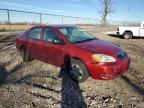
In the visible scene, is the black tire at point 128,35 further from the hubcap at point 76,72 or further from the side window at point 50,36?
the hubcap at point 76,72

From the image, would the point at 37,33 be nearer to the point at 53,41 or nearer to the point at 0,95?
the point at 53,41

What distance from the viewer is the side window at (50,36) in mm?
6270

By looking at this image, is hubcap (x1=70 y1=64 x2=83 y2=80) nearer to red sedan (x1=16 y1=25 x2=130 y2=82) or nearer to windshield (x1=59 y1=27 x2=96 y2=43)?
red sedan (x1=16 y1=25 x2=130 y2=82)

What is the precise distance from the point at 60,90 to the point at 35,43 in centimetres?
249

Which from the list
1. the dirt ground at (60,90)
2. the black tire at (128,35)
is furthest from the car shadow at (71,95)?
the black tire at (128,35)

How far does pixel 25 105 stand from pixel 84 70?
1910 millimetres

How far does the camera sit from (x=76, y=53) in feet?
18.7

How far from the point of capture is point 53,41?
248 inches

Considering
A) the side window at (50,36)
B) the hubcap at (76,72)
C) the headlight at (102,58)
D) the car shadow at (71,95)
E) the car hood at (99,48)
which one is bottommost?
the car shadow at (71,95)

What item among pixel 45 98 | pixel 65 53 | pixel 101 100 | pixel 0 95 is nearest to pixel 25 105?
pixel 45 98

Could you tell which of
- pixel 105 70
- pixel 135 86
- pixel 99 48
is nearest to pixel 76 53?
pixel 99 48

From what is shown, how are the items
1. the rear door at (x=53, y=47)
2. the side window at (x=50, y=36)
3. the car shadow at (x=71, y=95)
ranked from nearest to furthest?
the car shadow at (x=71, y=95) < the rear door at (x=53, y=47) < the side window at (x=50, y=36)

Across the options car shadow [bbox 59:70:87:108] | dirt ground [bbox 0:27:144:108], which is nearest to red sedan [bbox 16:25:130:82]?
car shadow [bbox 59:70:87:108]

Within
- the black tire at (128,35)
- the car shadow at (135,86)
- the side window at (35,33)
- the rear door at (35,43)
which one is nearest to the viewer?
the car shadow at (135,86)
